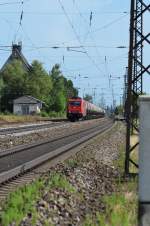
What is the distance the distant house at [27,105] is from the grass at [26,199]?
3898 inches

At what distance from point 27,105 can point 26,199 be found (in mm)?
104727

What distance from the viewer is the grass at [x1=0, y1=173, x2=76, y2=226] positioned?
26.5ft

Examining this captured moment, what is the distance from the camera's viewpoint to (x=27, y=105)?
114 meters

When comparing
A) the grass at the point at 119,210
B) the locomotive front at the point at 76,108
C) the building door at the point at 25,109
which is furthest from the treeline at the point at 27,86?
the grass at the point at 119,210

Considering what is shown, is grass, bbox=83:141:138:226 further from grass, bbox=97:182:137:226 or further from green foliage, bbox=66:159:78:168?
green foliage, bbox=66:159:78:168

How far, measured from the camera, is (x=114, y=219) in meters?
9.26

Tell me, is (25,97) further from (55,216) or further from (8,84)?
(55,216)

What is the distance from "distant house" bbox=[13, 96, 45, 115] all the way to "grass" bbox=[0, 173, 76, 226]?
9902cm

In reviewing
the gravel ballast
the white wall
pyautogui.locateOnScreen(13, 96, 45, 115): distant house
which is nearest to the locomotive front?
pyautogui.locateOnScreen(13, 96, 45, 115): distant house

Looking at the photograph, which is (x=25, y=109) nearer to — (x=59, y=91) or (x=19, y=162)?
(x=59, y=91)

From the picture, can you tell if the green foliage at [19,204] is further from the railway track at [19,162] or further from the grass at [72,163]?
the grass at [72,163]

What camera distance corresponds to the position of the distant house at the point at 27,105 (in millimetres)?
112250

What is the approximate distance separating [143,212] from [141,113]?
601 mm

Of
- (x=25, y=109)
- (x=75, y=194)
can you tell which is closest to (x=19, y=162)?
(x=75, y=194)
